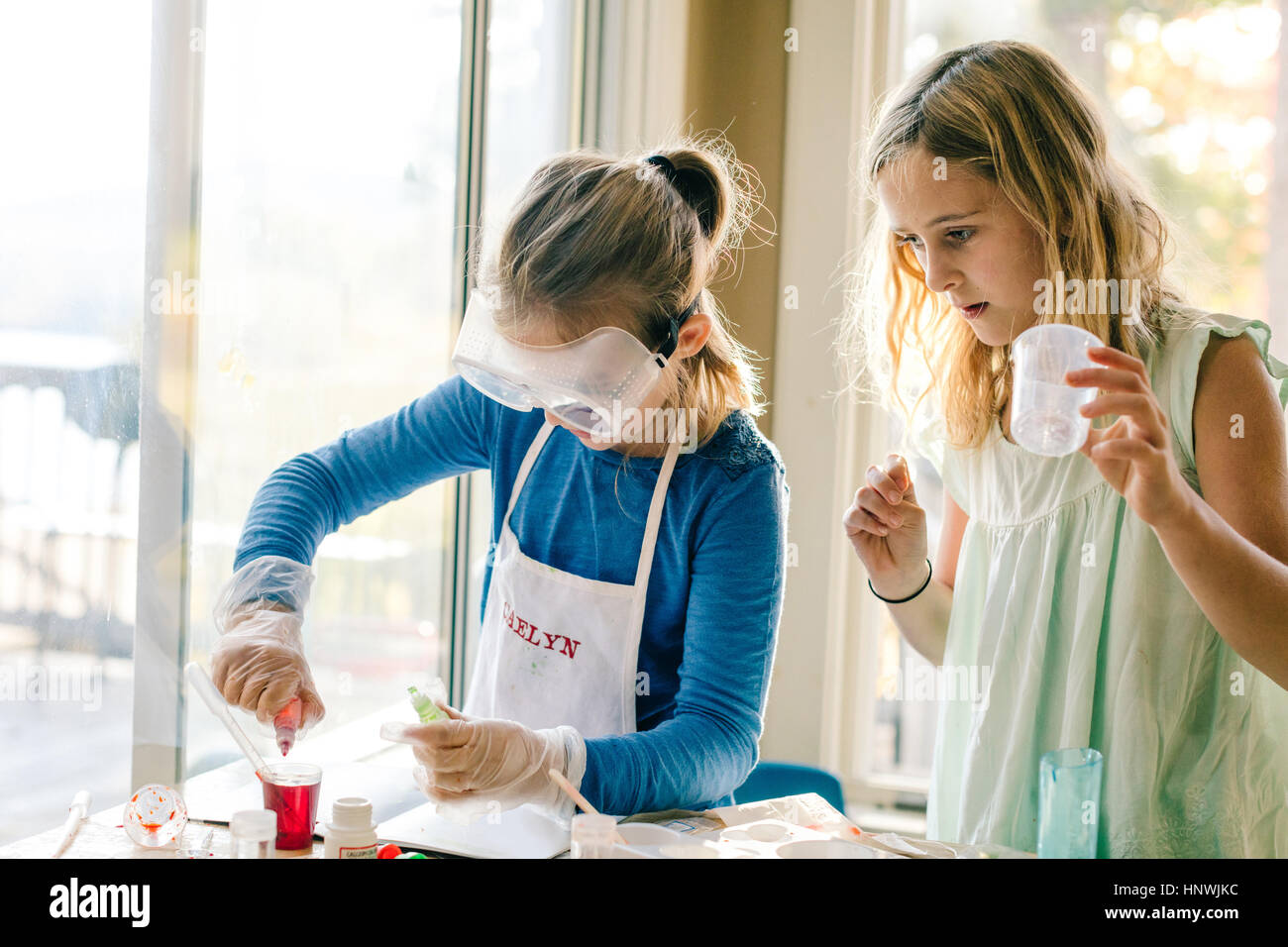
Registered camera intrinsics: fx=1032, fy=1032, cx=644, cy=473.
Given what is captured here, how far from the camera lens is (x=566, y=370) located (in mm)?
1058

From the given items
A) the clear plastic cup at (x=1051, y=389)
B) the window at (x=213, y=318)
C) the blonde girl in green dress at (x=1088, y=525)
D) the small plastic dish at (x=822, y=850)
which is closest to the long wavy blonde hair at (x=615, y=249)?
the window at (x=213, y=318)

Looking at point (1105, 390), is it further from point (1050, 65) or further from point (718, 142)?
point (718, 142)

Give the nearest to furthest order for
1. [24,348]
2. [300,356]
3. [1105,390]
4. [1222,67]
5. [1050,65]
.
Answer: [1105,390] < [24,348] < [1050,65] < [300,356] < [1222,67]

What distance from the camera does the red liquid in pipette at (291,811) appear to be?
96 centimetres

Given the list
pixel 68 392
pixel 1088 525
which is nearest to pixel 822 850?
pixel 1088 525

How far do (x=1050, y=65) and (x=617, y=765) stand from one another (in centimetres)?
95

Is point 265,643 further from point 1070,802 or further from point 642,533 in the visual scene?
point 1070,802

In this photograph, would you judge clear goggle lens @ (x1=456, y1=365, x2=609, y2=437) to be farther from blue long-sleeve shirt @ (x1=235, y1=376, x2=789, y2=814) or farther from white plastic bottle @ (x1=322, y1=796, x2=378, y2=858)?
white plastic bottle @ (x1=322, y1=796, x2=378, y2=858)

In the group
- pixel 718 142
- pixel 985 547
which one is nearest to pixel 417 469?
pixel 985 547

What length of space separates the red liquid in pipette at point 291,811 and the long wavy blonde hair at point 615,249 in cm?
50

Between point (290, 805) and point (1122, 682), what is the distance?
0.88 meters

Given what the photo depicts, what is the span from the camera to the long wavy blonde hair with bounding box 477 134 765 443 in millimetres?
1086

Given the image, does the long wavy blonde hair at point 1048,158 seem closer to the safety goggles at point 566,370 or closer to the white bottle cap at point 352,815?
the safety goggles at point 566,370
